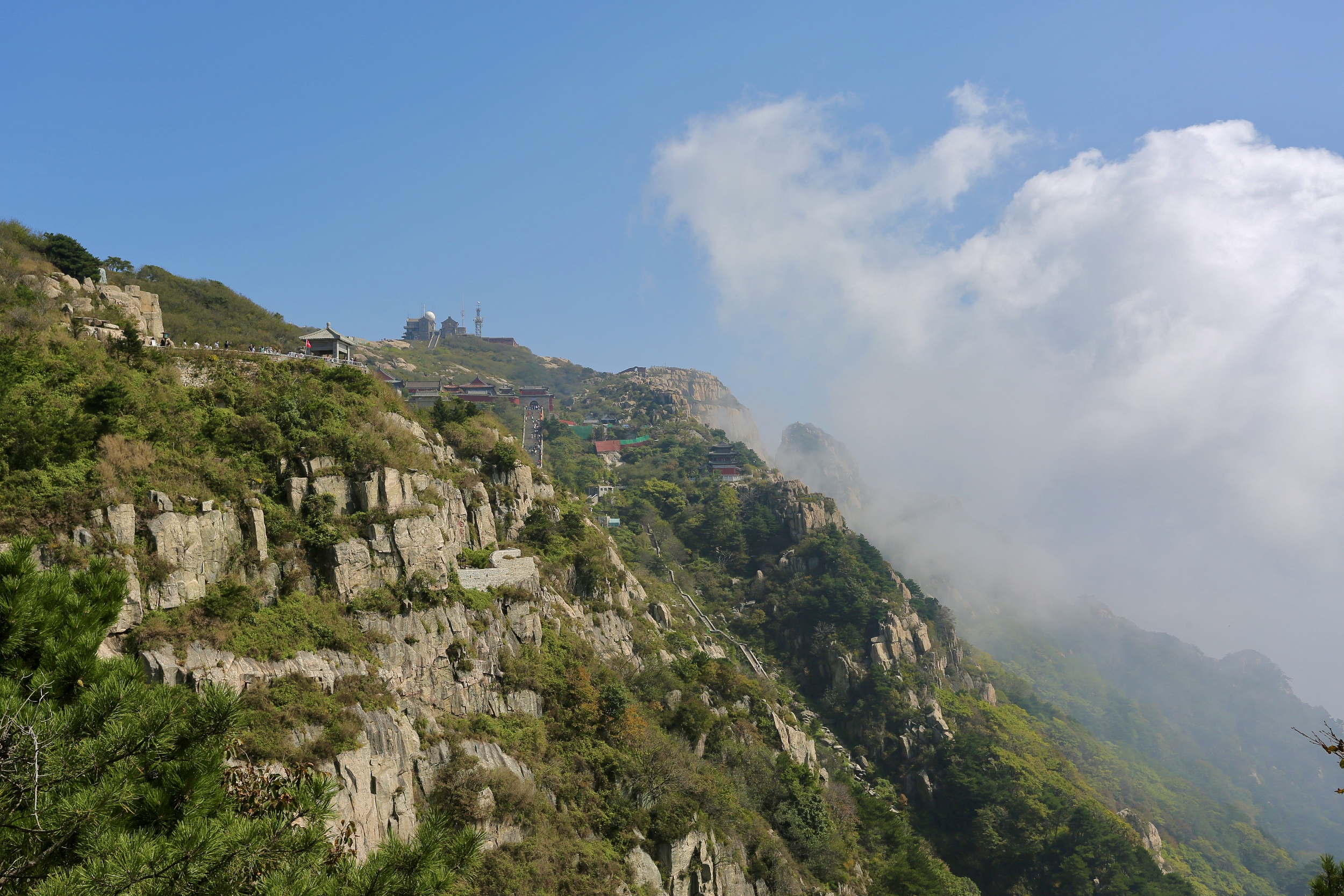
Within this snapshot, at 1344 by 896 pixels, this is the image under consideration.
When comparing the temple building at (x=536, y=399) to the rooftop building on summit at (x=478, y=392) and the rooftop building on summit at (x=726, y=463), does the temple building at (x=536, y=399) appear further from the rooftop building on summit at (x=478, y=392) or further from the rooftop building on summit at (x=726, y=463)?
the rooftop building on summit at (x=726, y=463)

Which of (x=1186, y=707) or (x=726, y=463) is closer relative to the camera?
(x=726, y=463)

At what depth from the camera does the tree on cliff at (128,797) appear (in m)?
6.83

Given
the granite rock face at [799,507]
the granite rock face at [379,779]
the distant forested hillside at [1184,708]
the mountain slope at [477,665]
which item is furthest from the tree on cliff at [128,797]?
the distant forested hillside at [1184,708]

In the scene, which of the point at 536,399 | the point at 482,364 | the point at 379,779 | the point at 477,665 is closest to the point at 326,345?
the point at 477,665

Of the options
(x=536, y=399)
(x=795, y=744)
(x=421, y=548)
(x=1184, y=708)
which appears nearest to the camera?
(x=421, y=548)

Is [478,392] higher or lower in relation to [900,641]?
higher

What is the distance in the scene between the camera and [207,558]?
20.2 metres

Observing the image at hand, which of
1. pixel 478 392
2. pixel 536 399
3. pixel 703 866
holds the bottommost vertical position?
pixel 703 866

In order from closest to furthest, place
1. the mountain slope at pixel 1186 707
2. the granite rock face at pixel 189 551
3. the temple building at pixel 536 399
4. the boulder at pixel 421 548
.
Answer: 1. the granite rock face at pixel 189 551
2. the boulder at pixel 421 548
3. the temple building at pixel 536 399
4. the mountain slope at pixel 1186 707

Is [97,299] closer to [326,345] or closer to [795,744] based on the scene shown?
[326,345]

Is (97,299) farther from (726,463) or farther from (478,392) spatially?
(726,463)

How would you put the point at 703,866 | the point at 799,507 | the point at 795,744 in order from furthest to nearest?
the point at 799,507 → the point at 795,744 → the point at 703,866

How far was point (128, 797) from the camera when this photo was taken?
7.64 m

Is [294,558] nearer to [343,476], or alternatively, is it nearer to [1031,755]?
[343,476]
